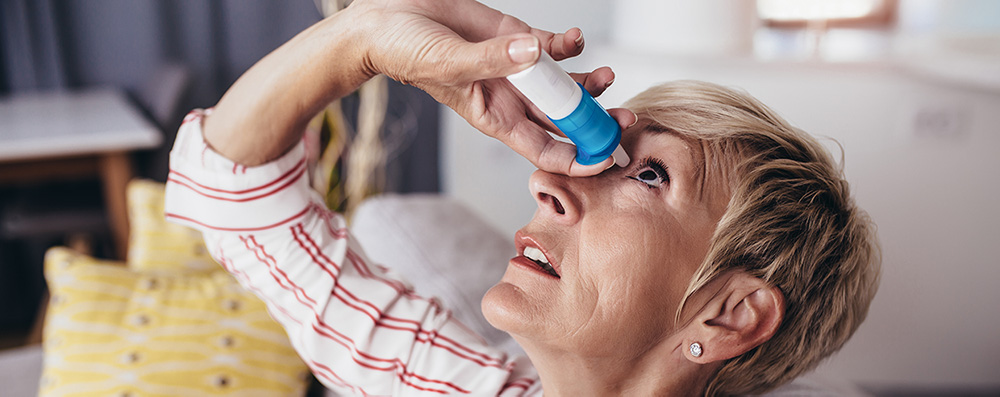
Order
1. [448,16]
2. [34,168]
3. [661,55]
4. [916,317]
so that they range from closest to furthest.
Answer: [448,16], [661,55], [916,317], [34,168]

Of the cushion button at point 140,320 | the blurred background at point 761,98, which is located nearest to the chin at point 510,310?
the blurred background at point 761,98

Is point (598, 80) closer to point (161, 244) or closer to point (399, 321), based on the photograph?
point (399, 321)

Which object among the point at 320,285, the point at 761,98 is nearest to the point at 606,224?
the point at 320,285

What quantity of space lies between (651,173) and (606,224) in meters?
0.08

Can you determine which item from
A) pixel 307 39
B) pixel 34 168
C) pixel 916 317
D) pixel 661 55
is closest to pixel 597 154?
pixel 307 39

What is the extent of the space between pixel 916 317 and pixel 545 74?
202 centimetres

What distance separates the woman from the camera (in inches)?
31.2

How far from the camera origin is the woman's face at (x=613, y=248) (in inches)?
32.3

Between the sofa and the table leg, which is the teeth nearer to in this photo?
the sofa

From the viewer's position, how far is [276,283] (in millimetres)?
967

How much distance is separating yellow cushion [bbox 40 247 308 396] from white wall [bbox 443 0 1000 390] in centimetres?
80

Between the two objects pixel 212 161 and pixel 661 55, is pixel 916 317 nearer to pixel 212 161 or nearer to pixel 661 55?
pixel 661 55

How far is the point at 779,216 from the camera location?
2.77ft

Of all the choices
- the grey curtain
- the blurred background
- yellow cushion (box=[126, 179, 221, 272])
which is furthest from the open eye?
the grey curtain
